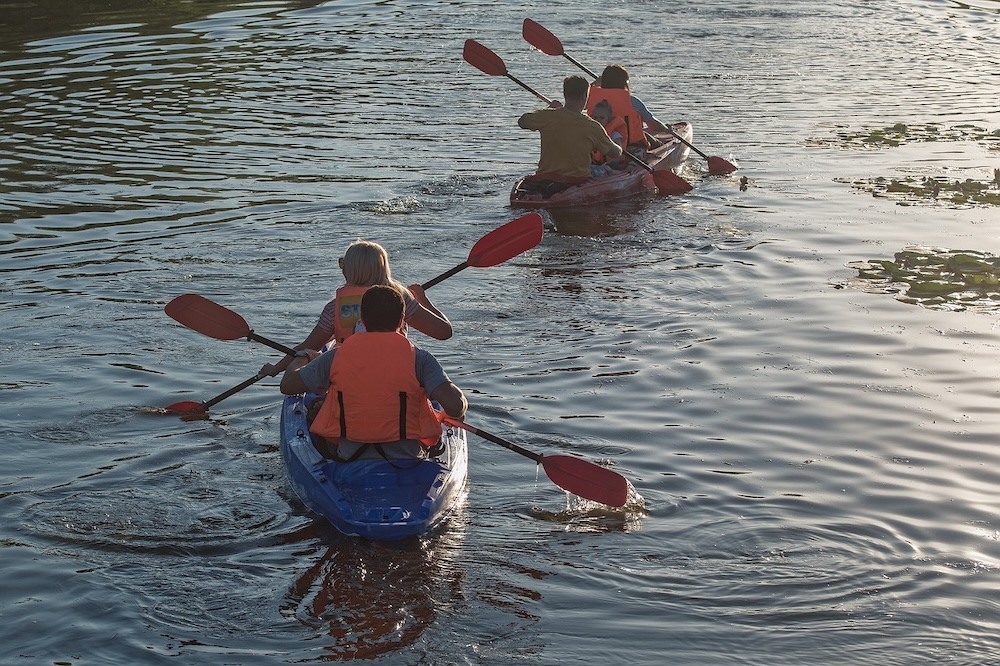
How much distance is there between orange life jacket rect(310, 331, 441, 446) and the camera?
706cm

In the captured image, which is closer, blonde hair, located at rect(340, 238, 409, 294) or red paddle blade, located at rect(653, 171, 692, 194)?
blonde hair, located at rect(340, 238, 409, 294)

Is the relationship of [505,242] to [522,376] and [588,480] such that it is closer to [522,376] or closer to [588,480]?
[522,376]

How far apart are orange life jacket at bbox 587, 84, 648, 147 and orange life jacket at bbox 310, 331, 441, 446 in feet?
30.0

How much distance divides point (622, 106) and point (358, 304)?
8.99m

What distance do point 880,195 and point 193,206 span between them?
7.91 m

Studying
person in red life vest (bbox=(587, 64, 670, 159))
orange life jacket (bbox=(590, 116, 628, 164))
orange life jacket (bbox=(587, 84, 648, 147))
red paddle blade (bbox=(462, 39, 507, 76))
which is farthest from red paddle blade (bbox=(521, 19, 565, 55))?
orange life jacket (bbox=(590, 116, 628, 164))

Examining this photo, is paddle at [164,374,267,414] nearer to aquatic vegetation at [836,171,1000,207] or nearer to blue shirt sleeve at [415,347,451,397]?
blue shirt sleeve at [415,347,451,397]

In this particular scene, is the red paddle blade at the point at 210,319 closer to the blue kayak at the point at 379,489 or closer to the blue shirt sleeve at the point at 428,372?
the blue kayak at the point at 379,489

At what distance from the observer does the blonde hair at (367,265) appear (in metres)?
7.59

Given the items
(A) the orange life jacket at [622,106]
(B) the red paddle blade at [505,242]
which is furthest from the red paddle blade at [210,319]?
(A) the orange life jacket at [622,106]

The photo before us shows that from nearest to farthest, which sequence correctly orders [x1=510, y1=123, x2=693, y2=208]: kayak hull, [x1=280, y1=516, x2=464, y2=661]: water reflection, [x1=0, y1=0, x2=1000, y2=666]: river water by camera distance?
1. [x1=280, y1=516, x2=464, y2=661]: water reflection
2. [x1=0, y1=0, x2=1000, y2=666]: river water
3. [x1=510, y1=123, x2=693, y2=208]: kayak hull

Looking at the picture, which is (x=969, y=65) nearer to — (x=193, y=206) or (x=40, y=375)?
(x=193, y=206)

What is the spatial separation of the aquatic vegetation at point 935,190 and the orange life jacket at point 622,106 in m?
2.61

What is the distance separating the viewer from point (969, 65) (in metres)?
25.4
